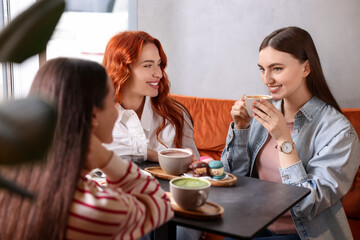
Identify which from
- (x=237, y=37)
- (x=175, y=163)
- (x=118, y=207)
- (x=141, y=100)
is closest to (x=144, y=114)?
(x=141, y=100)

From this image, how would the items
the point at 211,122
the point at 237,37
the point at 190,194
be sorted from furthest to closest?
the point at 237,37
the point at 211,122
the point at 190,194

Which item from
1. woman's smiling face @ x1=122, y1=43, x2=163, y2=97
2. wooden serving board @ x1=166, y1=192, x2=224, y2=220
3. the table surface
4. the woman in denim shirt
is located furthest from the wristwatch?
woman's smiling face @ x1=122, y1=43, x2=163, y2=97

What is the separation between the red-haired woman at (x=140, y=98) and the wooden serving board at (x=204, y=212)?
600 mm

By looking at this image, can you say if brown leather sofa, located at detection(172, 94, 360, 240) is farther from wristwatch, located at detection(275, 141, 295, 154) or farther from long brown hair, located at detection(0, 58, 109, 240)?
long brown hair, located at detection(0, 58, 109, 240)

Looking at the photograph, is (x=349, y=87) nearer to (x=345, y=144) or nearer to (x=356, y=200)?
(x=356, y=200)

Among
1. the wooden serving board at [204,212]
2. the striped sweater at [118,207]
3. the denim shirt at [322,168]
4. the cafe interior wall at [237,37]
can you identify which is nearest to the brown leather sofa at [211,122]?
the cafe interior wall at [237,37]

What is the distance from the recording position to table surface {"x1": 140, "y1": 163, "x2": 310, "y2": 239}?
106 centimetres

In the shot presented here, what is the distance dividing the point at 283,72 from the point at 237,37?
1.15m

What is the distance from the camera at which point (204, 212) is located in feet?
3.69

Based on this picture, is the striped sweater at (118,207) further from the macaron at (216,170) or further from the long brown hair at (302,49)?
the long brown hair at (302,49)

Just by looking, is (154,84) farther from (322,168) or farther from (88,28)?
(88,28)

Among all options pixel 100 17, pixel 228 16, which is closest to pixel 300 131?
pixel 228 16

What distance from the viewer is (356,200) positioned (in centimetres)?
213

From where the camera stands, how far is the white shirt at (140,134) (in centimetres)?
171
